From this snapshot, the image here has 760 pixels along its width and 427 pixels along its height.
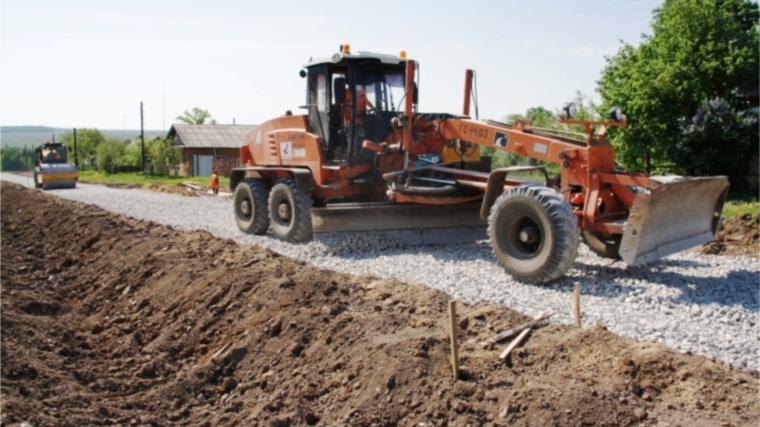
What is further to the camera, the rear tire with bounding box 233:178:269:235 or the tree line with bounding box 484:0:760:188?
the tree line with bounding box 484:0:760:188

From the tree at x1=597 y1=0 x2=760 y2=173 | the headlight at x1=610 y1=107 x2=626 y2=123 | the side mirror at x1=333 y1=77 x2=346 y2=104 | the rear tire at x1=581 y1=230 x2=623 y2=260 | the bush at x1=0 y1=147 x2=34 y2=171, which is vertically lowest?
the bush at x1=0 y1=147 x2=34 y2=171

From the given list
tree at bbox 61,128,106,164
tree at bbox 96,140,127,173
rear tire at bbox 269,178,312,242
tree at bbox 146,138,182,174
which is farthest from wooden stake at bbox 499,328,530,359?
tree at bbox 61,128,106,164

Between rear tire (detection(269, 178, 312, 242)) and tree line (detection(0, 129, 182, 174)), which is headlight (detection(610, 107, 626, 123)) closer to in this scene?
rear tire (detection(269, 178, 312, 242))

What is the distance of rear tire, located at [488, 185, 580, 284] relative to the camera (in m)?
7.66

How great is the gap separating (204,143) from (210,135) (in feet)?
4.50

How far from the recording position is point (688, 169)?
2281cm

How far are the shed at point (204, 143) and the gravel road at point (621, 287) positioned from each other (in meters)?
42.0

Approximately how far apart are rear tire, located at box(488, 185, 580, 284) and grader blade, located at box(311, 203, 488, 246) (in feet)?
6.99

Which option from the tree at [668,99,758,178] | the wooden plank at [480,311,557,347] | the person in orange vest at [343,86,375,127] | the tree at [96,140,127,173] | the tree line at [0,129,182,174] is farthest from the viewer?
the tree at [96,140,127,173]

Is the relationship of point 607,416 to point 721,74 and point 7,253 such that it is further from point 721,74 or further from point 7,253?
point 721,74

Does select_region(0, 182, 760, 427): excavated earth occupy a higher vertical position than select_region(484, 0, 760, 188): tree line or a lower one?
lower

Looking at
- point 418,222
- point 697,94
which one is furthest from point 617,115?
point 697,94

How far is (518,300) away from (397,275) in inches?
75.6

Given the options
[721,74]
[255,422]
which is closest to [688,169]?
Answer: [721,74]
